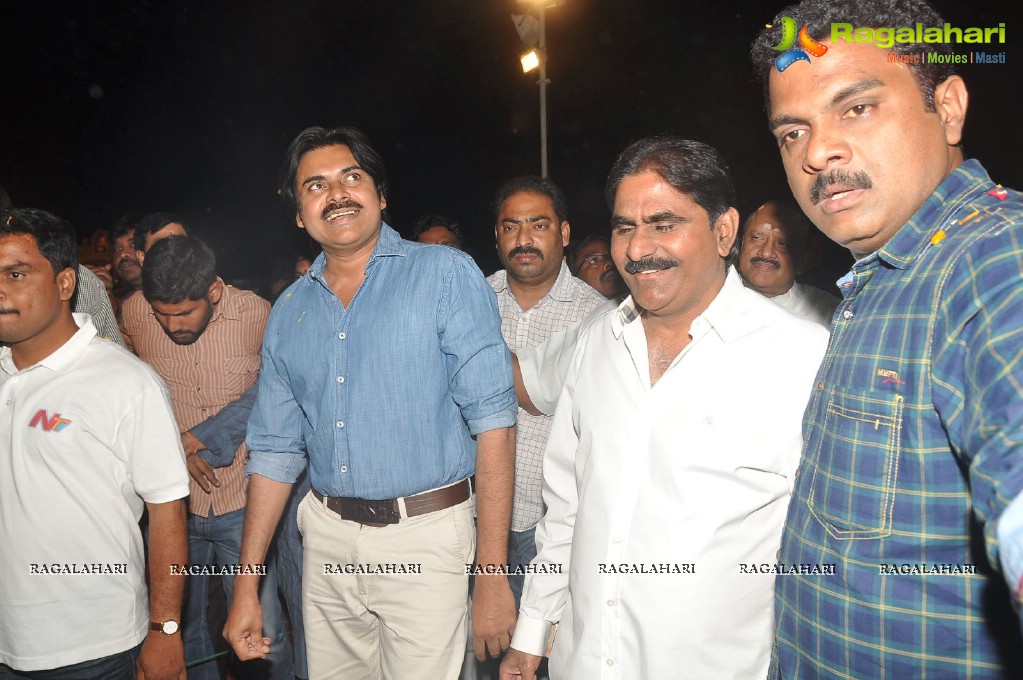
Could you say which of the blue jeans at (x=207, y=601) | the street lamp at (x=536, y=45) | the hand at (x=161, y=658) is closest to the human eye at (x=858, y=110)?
the hand at (x=161, y=658)

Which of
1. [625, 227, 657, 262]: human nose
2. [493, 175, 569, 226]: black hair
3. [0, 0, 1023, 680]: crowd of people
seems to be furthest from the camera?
[493, 175, 569, 226]: black hair

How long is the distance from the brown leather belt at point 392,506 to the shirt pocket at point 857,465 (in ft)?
4.00

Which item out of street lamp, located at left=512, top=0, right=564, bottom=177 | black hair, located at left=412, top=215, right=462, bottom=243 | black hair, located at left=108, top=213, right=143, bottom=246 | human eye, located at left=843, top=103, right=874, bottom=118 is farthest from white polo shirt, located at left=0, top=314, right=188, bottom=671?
street lamp, located at left=512, top=0, right=564, bottom=177

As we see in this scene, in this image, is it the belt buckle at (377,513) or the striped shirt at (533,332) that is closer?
the belt buckle at (377,513)

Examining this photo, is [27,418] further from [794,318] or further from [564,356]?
[794,318]

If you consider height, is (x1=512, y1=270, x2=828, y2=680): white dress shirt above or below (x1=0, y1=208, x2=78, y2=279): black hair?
below

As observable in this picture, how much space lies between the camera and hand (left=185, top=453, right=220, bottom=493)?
3236 millimetres

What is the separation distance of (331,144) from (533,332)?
1566mm

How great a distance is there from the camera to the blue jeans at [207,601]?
3.31m

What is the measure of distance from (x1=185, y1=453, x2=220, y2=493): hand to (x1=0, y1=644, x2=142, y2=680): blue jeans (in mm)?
1043

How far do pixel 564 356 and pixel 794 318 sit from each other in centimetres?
97

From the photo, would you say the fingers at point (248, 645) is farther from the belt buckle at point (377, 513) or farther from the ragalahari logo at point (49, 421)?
the ragalahari logo at point (49, 421)

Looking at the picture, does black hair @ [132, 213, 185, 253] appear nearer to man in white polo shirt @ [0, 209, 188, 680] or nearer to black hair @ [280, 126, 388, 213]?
man in white polo shirt @ [0, 209, 188, 680]

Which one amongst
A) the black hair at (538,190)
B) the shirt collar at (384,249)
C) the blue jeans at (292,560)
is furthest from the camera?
the black hair at (538,190)
